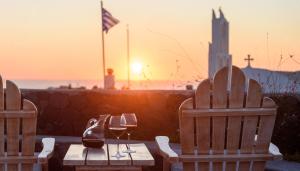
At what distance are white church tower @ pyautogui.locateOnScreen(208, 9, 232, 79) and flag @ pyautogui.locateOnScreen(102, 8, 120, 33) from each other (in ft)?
8.50

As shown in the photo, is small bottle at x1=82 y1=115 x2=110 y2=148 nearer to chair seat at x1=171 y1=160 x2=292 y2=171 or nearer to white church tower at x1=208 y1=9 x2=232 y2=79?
chair seat at x1=171 y1=160 x2=292 y2=171

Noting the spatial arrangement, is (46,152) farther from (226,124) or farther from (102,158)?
(226,124)

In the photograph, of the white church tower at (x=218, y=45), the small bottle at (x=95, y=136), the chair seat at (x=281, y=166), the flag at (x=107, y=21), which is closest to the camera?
the small bottle at (x=95, y=136)

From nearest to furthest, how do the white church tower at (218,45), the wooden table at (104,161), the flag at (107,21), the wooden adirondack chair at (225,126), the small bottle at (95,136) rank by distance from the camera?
the wooden table at (104,161)
the wooden adirondack chair at (225,126)
the small bottle at (95,136)
the white church tower at (218,45)
the flag at (107,21)

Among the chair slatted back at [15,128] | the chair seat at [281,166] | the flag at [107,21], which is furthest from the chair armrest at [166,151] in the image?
the flag at [107,21]

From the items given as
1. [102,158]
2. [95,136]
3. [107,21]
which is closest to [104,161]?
[102,158]

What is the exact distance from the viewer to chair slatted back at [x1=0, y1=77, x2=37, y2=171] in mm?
3701

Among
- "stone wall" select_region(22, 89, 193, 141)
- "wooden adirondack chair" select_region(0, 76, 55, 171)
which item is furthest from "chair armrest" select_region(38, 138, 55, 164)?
"stone wall" select_region(22, 89, 193, 141)

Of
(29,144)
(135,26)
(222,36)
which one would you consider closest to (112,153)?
(29,144)

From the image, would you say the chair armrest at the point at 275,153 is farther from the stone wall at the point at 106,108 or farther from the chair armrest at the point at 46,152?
the stone wall at the point at 106,108

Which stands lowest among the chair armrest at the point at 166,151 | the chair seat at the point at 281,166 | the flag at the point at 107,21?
the chair seat at the point at 281,166

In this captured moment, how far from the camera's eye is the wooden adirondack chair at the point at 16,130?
3699mm

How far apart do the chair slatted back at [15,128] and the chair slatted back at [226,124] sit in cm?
100

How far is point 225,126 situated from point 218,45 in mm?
6746
